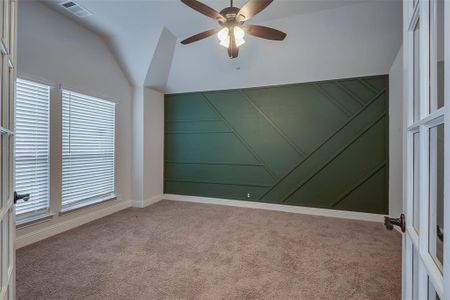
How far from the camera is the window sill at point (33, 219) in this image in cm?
267

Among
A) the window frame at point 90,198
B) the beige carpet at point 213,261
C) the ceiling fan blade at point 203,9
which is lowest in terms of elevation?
the beige carpet at point 213,261

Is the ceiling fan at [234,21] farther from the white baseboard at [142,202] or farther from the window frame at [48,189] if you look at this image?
the white baseboard at [142,202]

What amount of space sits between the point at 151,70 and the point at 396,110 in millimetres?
4143

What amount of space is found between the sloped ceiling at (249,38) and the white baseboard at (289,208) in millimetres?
2374

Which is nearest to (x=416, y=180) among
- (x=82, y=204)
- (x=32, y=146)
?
(x=32, y=146)

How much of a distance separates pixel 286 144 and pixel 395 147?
170 centimetres

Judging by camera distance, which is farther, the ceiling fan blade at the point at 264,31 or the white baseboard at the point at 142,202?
the white baseboard at the point at 142,202

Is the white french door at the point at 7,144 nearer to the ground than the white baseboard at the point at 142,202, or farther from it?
farther from it

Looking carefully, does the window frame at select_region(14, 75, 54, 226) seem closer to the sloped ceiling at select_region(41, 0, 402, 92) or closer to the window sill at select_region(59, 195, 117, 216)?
the window sill at select_region(59, 195, 117, 216)

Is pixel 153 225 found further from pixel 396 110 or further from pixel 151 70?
pixel 396 110

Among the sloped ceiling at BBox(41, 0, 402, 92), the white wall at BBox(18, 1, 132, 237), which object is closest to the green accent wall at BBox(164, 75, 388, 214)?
the sloped ceiling at BBox(41, 0, 402, 92)

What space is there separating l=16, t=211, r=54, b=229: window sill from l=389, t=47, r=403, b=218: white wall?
5.03 m

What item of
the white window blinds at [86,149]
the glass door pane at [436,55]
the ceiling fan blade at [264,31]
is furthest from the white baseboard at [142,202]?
the glass door pane at [436,55]

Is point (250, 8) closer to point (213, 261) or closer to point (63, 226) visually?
point (213, 261)
